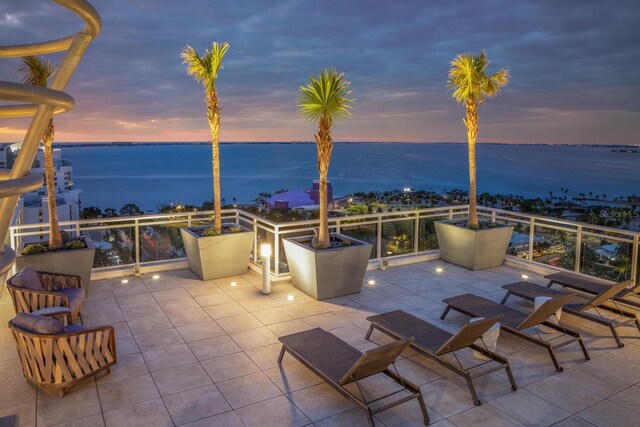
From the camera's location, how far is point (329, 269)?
715 cm

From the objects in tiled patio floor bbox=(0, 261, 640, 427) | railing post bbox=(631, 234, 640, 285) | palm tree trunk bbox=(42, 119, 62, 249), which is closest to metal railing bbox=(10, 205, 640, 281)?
railing post bbox=(631, 234, 640, 285)

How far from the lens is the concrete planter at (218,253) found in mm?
7977

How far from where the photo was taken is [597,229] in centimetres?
767

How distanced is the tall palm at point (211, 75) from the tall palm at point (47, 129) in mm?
2076

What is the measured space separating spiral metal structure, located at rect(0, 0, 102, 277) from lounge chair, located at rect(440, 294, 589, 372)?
4.80 m

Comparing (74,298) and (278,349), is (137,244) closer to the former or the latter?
(74,298)

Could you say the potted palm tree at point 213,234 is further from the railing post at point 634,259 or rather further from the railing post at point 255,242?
the railing post at point 634,259

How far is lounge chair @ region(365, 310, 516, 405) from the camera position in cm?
444

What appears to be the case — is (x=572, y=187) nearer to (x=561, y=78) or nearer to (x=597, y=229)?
(x=561, y=78)

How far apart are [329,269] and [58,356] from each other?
389 centimetres

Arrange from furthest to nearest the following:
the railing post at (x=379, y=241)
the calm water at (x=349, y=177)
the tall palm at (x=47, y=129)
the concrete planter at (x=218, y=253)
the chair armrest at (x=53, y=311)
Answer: the calm water at (x=349, y=177) → the railing post at (x=379, y=241) → the concrete planter at (x=218, y=253) → the tall palm at (x=47, y=129) → the chair armrest at (x=53, y=311)

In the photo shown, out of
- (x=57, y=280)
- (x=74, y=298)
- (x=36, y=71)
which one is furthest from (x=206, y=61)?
(x=74, y=298)

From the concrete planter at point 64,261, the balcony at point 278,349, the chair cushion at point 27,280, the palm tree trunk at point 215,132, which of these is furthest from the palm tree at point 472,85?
the chair cushion at point 27,280

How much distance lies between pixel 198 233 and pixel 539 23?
10.7 metres
